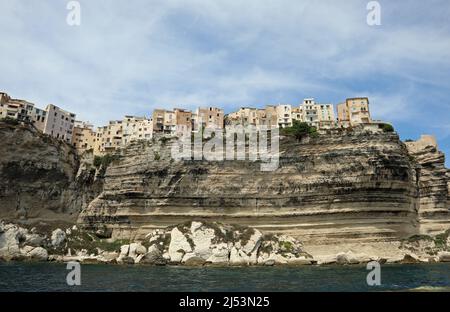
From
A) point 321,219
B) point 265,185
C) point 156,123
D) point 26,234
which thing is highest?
point 156,123

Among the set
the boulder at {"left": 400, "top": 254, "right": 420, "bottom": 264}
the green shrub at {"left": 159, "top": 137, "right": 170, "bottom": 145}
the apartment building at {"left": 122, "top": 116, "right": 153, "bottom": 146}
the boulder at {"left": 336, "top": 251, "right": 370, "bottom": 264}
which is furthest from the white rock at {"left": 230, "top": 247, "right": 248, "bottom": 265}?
the apartment building at {"left": 122, "top": 116, "right": 153, "bottom": 146}

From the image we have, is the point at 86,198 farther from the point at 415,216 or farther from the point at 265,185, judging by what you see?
the point at 415,216

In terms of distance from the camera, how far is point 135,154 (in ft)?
186

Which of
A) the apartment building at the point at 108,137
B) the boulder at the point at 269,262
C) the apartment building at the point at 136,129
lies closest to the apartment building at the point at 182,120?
the apartment building at the point at 136,129

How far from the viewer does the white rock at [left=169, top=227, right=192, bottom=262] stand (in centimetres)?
4208

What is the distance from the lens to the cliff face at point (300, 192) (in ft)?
154

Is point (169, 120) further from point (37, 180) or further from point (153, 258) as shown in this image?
point (153, 258)

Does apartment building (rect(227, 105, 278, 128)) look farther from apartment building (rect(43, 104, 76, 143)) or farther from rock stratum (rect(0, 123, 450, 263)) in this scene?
apartment building (rect(43, 104, 76, 143))

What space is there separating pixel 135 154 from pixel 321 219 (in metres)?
29.8

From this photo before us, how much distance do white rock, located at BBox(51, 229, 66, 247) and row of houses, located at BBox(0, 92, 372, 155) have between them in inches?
827

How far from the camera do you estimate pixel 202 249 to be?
4231 centimetres

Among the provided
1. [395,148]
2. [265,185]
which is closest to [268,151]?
[265,185]

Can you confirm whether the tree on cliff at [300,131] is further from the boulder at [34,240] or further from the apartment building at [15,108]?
the apartment building at [15,108]

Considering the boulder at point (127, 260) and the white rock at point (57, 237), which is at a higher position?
the white rock at point (57, 237)
